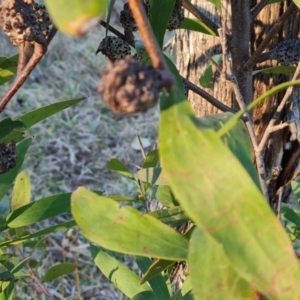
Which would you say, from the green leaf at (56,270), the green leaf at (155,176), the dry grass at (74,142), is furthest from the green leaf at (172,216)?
the dry grass at (74,142)

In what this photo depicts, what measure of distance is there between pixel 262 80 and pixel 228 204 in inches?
25.5

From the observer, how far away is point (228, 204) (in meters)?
0.35

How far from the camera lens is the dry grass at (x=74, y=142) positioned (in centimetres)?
204

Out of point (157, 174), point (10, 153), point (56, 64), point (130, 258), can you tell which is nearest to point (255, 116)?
point (157, 174)

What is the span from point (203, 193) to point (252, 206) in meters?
0.04

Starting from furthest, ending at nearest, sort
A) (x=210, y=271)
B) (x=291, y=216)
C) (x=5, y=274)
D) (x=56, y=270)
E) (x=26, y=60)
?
1. (x=56, y=270)
2. (x=291, y=216)
3. (x=5, y=274)
4. (x=26, y=60)
5. (x=210, y=271)

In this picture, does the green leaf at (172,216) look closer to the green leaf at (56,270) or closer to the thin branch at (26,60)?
the thin branch at (26,60)

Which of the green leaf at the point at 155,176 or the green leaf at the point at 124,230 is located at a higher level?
the green leaf at the point at 124,230

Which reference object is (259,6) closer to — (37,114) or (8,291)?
(37,114)

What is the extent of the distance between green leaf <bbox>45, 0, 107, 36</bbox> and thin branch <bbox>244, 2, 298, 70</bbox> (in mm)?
513

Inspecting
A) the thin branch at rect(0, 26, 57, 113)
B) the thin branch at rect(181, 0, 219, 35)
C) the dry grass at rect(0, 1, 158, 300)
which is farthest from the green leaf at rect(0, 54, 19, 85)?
the dry grass at rect(0, 1, 158, 300)

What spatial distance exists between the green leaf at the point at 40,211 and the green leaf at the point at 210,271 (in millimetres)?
372

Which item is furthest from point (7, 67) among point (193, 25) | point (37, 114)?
point (193, 25)

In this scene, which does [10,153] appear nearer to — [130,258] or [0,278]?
[0,278]
